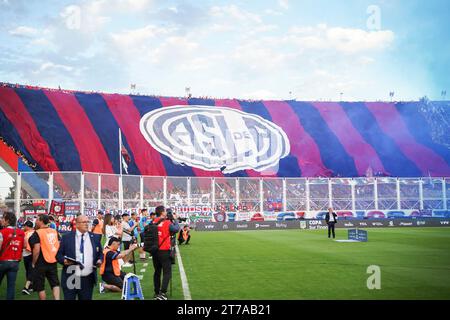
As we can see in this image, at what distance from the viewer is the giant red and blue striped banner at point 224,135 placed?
46.9 metres

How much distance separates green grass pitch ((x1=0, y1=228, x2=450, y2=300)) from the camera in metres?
11.6

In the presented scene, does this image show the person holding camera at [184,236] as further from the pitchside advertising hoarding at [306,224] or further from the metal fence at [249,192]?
the pitchside advertising hoarding at [306,224]

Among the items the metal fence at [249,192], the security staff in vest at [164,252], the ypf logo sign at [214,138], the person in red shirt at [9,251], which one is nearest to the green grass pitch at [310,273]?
the security staff in vest at [164,252]

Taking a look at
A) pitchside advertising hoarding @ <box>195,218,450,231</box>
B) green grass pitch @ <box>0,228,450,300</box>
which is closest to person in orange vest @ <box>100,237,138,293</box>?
green grass pitch @ <box>0,228,450,300</box>

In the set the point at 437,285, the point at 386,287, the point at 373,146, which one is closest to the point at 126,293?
the point at 386,287

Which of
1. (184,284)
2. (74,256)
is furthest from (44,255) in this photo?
(184,284)

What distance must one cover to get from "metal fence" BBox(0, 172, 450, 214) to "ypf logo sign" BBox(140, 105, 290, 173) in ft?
9.88

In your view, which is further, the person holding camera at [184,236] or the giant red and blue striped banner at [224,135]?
the giant red and blue striped banner at [224,135]

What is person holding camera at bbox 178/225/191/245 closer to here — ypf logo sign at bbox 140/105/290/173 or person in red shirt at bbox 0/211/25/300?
person in red shirt at bbox 0/211/25/300

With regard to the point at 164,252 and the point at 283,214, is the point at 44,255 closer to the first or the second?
the point at 164,252

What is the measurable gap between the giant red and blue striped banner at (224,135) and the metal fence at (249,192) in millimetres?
2268

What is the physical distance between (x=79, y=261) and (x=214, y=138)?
4418cm

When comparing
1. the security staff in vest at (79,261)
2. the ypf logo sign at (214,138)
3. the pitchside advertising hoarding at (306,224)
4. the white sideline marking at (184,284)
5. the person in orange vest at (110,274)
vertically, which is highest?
the ypf logo sign at (214,138)
